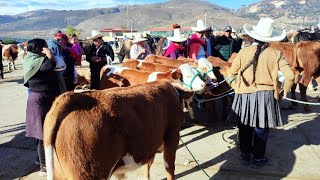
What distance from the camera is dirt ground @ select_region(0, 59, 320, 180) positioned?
16.1 feet

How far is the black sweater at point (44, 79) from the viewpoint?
173 inches

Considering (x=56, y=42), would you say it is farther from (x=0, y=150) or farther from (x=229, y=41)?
(x=229, y=41)

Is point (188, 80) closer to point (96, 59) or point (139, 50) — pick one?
point (96, 59)

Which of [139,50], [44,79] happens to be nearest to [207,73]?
[139,50]

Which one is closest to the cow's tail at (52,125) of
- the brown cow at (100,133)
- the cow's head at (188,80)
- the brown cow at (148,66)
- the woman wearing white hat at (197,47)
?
the brown cow at (100,133)

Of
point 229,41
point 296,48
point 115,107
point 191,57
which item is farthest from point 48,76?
point 229,41

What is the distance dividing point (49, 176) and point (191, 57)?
623cm

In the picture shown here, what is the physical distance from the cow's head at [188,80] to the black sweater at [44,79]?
71.9 inches

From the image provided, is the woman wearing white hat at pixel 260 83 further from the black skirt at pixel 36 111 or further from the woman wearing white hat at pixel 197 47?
the woman wearing white hat at pixel 197 47

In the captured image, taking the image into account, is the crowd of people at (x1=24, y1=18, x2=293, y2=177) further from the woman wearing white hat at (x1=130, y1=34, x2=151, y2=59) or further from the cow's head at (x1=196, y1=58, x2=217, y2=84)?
the woman wearing white hat at (x1=130, y1=34, x2=151, y2=59)

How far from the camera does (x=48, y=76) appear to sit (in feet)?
14.9

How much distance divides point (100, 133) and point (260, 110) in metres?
2.94

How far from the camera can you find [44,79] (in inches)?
177

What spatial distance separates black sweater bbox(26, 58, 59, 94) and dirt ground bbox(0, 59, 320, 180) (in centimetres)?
130
